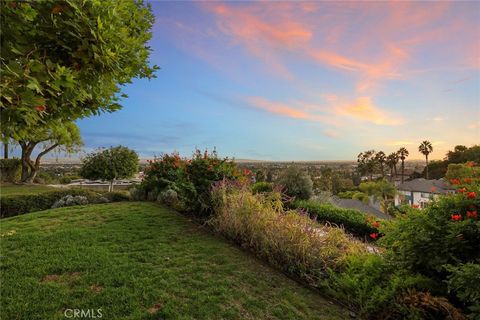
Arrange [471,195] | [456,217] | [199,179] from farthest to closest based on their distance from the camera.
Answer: [199,179]
[471,195]
[456,217]

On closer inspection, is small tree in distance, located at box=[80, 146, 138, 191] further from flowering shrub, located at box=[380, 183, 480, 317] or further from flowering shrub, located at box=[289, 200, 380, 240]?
Result: flowering shrub, located at box=[380, 183, 480, 317]

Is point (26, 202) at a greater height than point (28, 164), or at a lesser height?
lesser

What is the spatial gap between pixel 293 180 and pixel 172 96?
6.49m

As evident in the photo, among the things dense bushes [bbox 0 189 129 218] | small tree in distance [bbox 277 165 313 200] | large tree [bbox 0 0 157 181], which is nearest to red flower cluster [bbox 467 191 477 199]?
large tree [bbox 0 0 157 181]

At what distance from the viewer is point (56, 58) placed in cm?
184

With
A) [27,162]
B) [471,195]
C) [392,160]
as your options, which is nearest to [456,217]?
[471,195]

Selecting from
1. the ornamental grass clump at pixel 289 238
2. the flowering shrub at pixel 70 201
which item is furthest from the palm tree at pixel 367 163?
the ornamental grass clump at pixel 289 238

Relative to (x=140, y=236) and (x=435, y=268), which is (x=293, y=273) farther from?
(x=140, y=236)

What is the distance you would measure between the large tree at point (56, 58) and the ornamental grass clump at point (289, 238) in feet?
10.9

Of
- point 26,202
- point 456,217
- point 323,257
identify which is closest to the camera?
point 456,217

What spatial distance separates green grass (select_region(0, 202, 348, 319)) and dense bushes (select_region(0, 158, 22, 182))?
18180 millimetres

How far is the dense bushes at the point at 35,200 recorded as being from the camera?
8.68m

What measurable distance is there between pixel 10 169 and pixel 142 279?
22.3 metres

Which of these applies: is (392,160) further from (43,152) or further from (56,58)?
(56,58)
